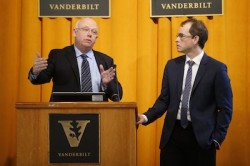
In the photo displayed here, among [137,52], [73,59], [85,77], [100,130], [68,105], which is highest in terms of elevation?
[137,52]

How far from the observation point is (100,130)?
1.83m

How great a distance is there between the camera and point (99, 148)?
182 centimetres

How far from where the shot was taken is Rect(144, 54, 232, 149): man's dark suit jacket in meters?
2.40

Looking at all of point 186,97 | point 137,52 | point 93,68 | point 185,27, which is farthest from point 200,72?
point 137,52

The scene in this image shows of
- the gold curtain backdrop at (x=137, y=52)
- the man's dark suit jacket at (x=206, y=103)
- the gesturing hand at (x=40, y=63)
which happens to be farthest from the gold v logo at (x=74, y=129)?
the gold curtain backdrop at (x=137, y=52)

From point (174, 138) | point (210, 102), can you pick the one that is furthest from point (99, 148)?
point (210, 102)

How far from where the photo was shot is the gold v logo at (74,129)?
6.00 ft

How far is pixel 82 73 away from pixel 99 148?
3.18ft

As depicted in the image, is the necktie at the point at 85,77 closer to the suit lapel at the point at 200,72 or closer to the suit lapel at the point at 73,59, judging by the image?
the suit lapel at the point at 73,59

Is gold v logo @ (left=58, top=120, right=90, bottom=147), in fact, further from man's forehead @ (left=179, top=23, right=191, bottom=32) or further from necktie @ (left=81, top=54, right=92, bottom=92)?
man's forehead @ (left=179, top=23, right=191, bottom=32)

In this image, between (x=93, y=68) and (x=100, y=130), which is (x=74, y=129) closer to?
(x=100, y=130)

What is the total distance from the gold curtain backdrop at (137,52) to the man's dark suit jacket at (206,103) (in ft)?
3.19

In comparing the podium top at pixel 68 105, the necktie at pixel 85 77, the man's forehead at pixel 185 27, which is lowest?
the podium top at pixel 68 105

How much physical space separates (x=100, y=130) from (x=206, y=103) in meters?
0.88
